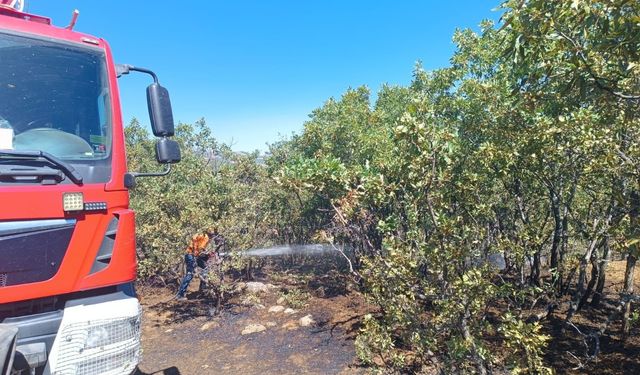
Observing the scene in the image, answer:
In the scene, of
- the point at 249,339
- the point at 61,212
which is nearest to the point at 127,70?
the point at 61,212

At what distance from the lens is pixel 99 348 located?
2631mm

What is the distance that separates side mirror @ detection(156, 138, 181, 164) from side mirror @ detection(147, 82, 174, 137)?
66mm

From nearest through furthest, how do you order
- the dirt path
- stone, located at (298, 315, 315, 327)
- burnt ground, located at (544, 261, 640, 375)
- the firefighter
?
burnt ground, located at (544, 261, 640, 375) < the dirt path < stone, located at (298, 315, 315, 327) < the firefighter

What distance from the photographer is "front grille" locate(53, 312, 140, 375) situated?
2.54 metres

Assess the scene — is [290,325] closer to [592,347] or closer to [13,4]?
[592,347]

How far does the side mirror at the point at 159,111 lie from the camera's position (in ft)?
11.0

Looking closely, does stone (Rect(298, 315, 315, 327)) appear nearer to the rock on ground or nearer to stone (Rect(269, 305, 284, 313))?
stone (Rect(269, 305, 284, 313))

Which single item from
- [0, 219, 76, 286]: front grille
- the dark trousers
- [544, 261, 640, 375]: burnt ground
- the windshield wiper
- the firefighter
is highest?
the windshield wiper

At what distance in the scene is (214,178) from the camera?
8477 mm

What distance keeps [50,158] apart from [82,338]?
1.16m

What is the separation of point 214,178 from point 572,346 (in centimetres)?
676

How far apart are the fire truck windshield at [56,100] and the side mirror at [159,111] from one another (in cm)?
32

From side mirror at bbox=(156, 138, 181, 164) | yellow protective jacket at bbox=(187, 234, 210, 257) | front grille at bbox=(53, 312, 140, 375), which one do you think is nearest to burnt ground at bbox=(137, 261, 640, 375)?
yellow protective jacket at bbox=(187, 234, 210, 257)

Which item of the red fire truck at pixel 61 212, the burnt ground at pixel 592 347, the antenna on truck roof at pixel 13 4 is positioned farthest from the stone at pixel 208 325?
the antenna on truck roof at pixel 13 4
